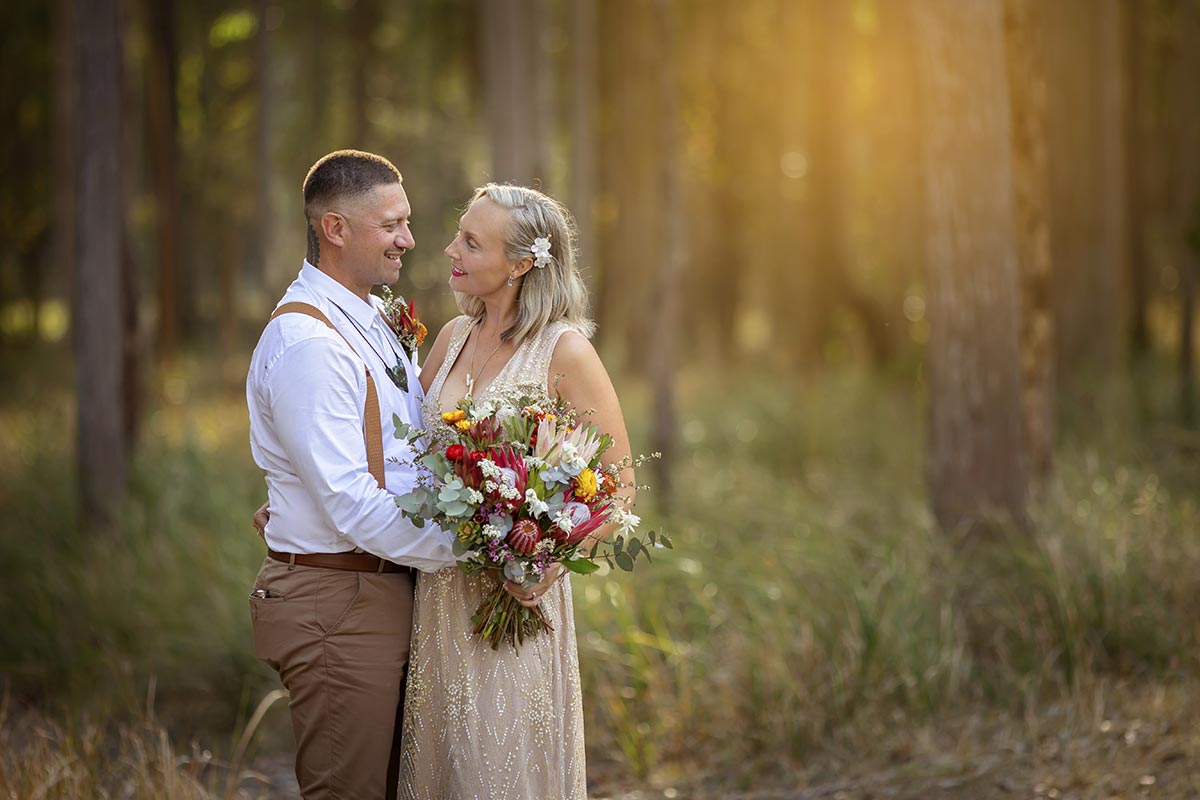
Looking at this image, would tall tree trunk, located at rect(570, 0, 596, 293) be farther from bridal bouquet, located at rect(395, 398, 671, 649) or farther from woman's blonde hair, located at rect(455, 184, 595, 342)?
bridal bouquet, located at rect(395, 398, 671, 649)

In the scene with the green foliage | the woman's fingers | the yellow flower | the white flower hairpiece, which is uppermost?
the white flower hairpiece

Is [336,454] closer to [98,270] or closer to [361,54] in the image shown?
[98,270]

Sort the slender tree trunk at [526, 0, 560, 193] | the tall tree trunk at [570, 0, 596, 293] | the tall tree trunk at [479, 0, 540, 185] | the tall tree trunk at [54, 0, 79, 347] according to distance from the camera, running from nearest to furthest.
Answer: the tall tree trunk at [479, 0, 540, 185]
the slender tree trunk at [526, 0, 560, 193]
the tall tree trunk at [54, 0, 79, 347]
the tall tree trunk at [570, 0, 596, 293]

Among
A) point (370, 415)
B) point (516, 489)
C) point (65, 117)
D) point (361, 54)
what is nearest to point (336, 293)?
point (370, 415)

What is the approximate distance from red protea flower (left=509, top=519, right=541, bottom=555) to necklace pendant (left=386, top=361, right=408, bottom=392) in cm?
82

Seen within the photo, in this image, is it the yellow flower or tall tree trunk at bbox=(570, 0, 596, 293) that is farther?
tall tree trunk at bbox=(570, 0, 596, 293)

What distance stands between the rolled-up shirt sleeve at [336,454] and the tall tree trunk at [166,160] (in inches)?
522

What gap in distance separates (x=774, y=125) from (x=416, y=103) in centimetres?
867

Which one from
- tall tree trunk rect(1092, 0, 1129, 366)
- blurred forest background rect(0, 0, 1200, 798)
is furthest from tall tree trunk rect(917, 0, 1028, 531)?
tall tree trunk rect(1092, 0, 1129, 366)

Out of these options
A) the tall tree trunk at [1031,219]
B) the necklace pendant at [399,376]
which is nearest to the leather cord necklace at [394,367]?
the necklace pendant at [399,376]

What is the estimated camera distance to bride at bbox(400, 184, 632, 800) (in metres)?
3.87

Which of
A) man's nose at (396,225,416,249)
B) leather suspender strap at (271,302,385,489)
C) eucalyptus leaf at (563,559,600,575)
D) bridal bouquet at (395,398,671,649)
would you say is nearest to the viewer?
bridal bouquet at (395,398,671,649)

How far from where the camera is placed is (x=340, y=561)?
3.80 metres

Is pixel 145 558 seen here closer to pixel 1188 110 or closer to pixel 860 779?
pixel 860 779
